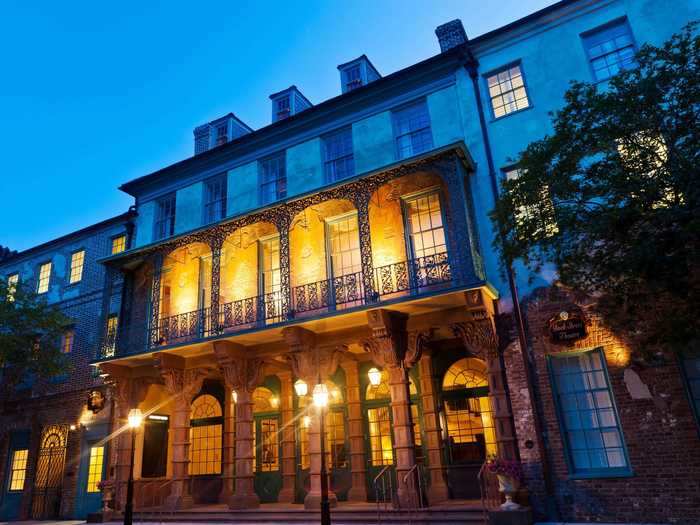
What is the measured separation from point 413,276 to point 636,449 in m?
6.00

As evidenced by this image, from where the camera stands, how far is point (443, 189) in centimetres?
1390

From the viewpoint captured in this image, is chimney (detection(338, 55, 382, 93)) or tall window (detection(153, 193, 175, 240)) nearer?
chimney (detection(338, 55, 382, 93))

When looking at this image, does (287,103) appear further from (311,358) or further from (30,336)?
(30,336)

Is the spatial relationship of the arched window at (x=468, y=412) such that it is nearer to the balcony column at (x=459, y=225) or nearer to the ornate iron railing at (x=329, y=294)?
the balcony column at (x=459, y=225)

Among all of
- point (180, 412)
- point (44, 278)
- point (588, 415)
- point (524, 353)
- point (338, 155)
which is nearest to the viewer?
point (588, 415)

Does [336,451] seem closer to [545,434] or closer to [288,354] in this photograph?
[288,354]

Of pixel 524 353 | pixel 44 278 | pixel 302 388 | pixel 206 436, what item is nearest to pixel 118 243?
pixel 44 278

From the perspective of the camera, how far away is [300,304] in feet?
45.7

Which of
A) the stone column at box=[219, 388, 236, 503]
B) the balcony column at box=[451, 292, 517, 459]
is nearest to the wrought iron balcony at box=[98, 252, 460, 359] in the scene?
the balcony column at box=[451, 292, 517, 459]

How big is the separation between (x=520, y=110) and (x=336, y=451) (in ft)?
36.0

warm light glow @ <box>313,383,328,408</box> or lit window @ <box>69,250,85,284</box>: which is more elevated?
lit window @ <box>69,250,85,284</box>

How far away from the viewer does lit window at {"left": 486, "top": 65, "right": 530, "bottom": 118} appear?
45.8 ft

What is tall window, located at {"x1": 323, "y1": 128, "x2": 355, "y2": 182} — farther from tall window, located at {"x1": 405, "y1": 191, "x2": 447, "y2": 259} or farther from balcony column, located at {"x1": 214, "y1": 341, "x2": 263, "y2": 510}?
balcony column, located at {"x1": 214, "y1": 341, "x2": 263, "y2": 510}

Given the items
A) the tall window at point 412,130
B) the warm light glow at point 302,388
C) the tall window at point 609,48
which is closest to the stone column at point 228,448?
the warm light glow at point 302,388
